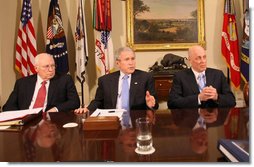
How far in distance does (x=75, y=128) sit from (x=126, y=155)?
584mm

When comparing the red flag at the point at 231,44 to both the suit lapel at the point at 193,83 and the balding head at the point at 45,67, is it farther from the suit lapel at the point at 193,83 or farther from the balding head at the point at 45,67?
the balding head at the point at 45,67

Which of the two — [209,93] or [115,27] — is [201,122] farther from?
[115,27]

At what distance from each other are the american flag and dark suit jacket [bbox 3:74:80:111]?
138 centimetres

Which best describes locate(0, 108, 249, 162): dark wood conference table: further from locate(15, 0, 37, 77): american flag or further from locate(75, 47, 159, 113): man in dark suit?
locate(15, 0, 37, 77): american flag

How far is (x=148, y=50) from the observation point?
14.6 feet

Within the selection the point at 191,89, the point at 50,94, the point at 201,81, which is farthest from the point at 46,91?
the point at 201,81

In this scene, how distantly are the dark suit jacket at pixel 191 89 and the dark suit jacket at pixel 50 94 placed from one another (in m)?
0.93

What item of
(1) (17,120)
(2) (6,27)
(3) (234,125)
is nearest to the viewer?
(3) (234,125)

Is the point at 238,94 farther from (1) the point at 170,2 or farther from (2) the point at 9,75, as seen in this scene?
(2) the point at 9,75

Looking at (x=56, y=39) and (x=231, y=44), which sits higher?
(x=56, y=39)

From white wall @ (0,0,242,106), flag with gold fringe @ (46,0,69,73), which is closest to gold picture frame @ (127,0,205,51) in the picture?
white wall @ (0,0,242,106)

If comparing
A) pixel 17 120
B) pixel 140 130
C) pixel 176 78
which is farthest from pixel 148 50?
pixel 140 130

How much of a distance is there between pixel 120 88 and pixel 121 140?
121 centimetres

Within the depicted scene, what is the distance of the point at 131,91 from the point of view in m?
2.46
